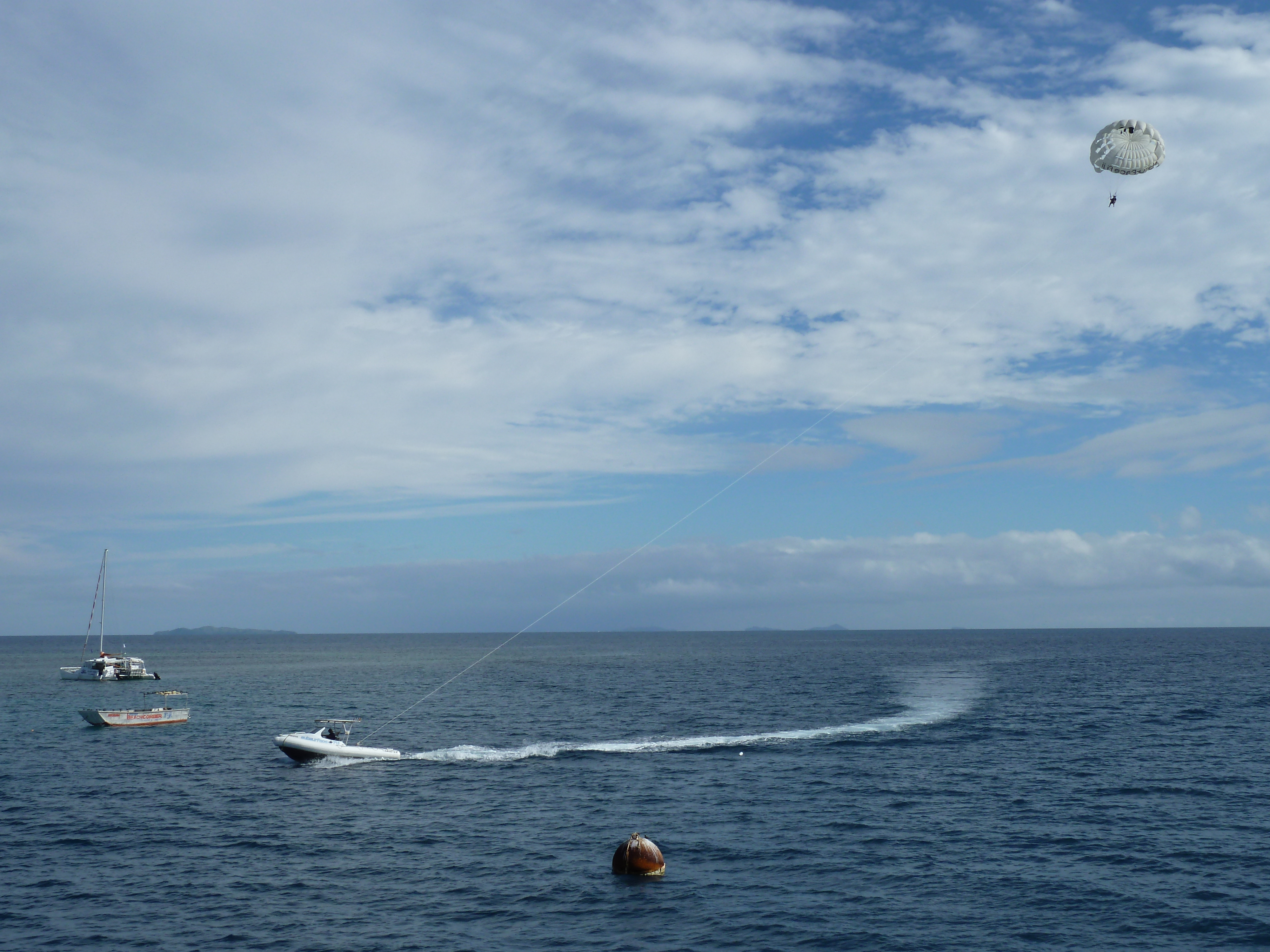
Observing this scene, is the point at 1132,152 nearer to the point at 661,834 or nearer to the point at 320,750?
the point at 661,834

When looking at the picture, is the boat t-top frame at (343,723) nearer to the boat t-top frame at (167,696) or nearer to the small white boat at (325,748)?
the small white boat at (325,748)

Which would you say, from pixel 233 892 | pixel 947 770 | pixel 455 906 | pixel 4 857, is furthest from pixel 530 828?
pixel 947 770

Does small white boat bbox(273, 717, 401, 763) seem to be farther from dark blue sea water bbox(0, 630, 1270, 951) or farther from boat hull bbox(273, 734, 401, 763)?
dark blue sea water bbox(0, 630, 1270, 951)

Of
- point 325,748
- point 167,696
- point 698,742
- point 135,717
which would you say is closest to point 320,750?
point 325,748

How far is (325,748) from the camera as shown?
218 ft

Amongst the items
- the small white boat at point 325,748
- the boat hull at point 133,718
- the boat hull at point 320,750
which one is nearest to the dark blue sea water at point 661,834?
the boat hull at point 320,750

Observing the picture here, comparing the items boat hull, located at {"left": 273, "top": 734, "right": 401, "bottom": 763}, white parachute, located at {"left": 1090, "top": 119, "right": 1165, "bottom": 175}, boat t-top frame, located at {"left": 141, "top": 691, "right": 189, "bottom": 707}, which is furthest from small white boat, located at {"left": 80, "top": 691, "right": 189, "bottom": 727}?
white parachute, located at {"left": 1090, "top": 119, "right": 1165, "bottom": 175}

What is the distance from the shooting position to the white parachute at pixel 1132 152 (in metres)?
44.8

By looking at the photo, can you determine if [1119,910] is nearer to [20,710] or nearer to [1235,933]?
[1235,933]

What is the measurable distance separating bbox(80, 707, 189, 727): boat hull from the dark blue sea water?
292 centimetres

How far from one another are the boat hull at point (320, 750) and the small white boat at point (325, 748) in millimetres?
23

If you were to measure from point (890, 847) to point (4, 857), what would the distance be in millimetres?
42180

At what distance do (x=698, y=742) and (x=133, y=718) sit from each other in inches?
2267

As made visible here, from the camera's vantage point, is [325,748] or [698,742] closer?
[325,748]
